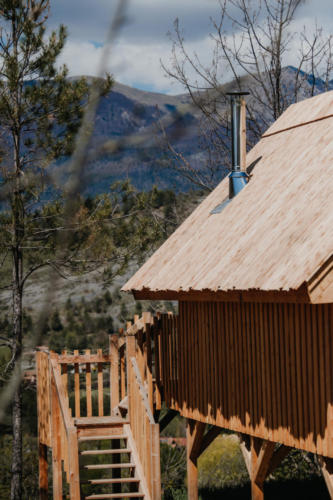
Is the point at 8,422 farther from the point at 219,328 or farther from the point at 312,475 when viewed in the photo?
the point at 219,328

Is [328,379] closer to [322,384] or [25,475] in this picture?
[322,384]

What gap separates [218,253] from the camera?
9.43 m

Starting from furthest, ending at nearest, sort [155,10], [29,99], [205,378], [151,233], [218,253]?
[151,233], [29,99], [205,378], [218,253], [155,10]

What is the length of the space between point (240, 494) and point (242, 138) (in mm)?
7633

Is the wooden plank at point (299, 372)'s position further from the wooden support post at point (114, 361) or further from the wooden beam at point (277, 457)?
the wooden support post at point (114, 361)

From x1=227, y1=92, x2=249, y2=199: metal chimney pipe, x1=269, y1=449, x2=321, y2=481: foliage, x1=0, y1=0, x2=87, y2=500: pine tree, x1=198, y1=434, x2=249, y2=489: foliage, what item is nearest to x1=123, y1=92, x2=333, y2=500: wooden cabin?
x1=227, y1=92, x2=249, y2=199: metal chimney pipe

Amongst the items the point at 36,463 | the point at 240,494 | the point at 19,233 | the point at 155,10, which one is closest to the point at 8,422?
the point at 36,463

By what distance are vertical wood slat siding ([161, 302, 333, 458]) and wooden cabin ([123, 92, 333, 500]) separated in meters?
0.01

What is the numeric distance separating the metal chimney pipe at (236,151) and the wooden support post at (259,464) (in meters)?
3.80

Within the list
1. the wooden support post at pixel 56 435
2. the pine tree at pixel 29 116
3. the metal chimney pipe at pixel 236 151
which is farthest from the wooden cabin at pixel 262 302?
the pine tree at pixel 29 116

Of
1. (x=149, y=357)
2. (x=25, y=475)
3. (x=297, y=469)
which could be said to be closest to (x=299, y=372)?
(x=149, y=357)

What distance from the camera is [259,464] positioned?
30.8 ft

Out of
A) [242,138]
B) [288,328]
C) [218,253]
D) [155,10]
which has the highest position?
[242,138]

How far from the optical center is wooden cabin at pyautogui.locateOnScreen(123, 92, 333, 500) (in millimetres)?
7336
